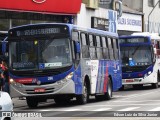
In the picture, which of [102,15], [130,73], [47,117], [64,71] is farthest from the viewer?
[102,15]

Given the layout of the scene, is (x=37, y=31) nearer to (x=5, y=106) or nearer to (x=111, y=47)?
(x=111, y=47)

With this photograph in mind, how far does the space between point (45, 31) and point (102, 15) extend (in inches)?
912

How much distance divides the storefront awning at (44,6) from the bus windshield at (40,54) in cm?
941

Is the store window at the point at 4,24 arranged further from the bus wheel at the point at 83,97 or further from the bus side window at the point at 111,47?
the bus wheel at the point at 83,97

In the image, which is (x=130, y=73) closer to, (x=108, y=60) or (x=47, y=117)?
(x=108, y=60)

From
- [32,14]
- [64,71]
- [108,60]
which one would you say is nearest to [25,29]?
[64,71]

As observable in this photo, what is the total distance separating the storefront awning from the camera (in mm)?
32781

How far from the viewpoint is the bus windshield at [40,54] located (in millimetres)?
22656

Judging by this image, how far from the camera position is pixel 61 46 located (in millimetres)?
22734

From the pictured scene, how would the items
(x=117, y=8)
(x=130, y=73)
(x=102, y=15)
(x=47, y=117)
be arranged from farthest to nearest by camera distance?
(x=117, y=8) < (x=102, y=15) < (x=130, y=73) < (x=47, y=117)

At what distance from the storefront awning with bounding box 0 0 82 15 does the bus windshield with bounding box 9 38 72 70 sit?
9.41m

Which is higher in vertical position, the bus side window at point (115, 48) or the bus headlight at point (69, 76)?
the bus side window at point (115, 48)

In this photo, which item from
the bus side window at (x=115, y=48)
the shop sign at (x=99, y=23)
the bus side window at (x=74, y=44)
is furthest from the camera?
the shop sign at (x=99, y=23)

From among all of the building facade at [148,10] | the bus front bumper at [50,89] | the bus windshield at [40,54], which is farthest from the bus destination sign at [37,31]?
the building facade at [148,10]
